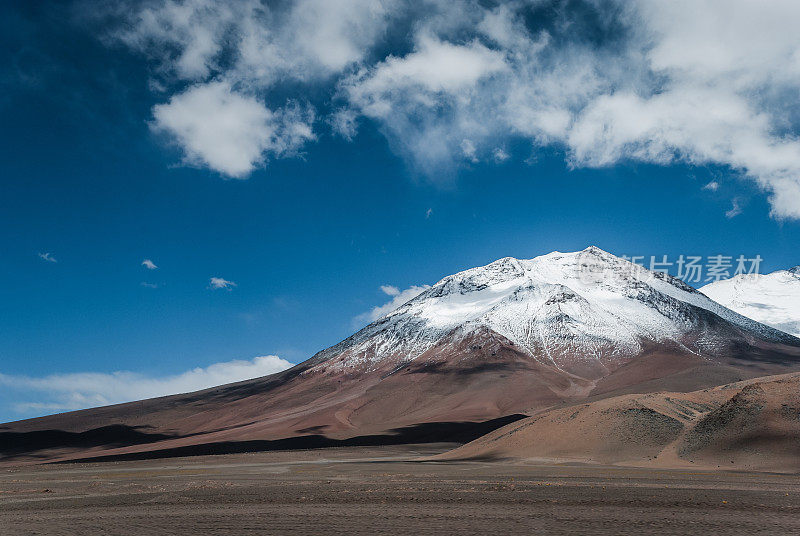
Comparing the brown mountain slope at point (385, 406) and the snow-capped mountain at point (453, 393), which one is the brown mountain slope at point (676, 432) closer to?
the snow-capped mountain at point (453, 393)

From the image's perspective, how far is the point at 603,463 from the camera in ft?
155

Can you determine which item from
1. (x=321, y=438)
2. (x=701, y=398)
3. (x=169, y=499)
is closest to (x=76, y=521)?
(x=169, y=499)

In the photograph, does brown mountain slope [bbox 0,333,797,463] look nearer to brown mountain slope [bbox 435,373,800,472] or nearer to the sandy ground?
brown mountain slope [bbox 435,373,800,472]

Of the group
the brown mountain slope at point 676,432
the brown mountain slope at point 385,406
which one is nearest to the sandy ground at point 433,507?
the brown mountain slope at point 676,432

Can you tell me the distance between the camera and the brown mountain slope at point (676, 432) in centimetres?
4188

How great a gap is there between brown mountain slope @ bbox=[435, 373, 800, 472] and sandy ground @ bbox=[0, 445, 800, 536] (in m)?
7.84

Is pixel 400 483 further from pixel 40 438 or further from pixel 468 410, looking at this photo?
pixel 40 438

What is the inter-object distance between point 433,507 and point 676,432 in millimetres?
35540

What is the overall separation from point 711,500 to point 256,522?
726 inches

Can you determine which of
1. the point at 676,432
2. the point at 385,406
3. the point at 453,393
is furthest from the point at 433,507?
the point at 453,393

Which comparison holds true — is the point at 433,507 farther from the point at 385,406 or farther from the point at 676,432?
the point at 385,406

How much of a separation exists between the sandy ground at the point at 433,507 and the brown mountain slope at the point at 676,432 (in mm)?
7839

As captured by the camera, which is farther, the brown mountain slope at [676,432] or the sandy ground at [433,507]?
the brown mountain slope at [676,432]

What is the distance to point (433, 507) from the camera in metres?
22.8
